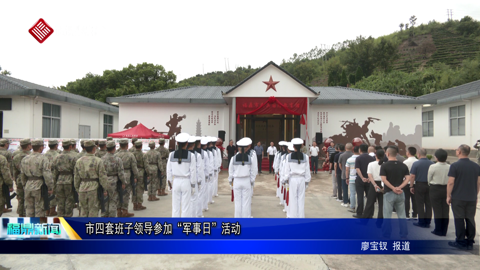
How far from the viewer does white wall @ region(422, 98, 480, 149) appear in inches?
695

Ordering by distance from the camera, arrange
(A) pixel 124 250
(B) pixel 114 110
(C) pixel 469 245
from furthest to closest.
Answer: (B) pixel 114 110, (C) pixel 469 245, (A) pixel 124 250

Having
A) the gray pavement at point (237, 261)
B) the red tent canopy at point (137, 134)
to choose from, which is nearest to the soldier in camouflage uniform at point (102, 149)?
the gray pavement at point (237, 261)

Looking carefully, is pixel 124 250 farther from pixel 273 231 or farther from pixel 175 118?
pixel 175 118

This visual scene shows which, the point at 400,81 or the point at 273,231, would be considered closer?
the point at 273,231

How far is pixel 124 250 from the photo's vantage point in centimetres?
388

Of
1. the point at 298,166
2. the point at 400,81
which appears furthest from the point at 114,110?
the point at 400,81

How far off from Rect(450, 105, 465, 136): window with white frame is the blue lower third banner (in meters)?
18.9

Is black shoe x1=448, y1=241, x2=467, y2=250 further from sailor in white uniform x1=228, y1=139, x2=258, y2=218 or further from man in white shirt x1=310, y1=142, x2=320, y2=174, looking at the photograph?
man in white shirt x1=310, y1=142, x2=320, y2=174

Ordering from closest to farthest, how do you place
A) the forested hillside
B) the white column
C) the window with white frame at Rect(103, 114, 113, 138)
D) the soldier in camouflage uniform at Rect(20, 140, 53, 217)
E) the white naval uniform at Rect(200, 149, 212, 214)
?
1. the soldier in camouflage uniform at Rect(20, 140, 53, 217)
2. the white naval uniform at Rect(200, 149, 212, 214)
3. the white column
4. the window with white frame at Rect(103, 114, 113, 138)
5. the forested hillside

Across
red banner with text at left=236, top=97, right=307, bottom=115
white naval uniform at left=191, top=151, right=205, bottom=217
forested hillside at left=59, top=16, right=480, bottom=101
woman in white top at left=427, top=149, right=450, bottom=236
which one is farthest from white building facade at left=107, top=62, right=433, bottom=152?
forested hillside at left=59, top=16, right=480, bottom=101

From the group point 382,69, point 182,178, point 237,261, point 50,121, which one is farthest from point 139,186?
point 382,69

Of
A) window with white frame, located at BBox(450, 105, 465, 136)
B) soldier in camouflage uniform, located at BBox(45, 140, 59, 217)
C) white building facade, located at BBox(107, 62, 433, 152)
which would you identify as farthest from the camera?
window with white frame, located at BBox(450, 105, 465, 136)

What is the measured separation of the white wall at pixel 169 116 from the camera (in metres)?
17.2

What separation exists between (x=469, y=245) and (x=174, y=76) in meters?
34.7
